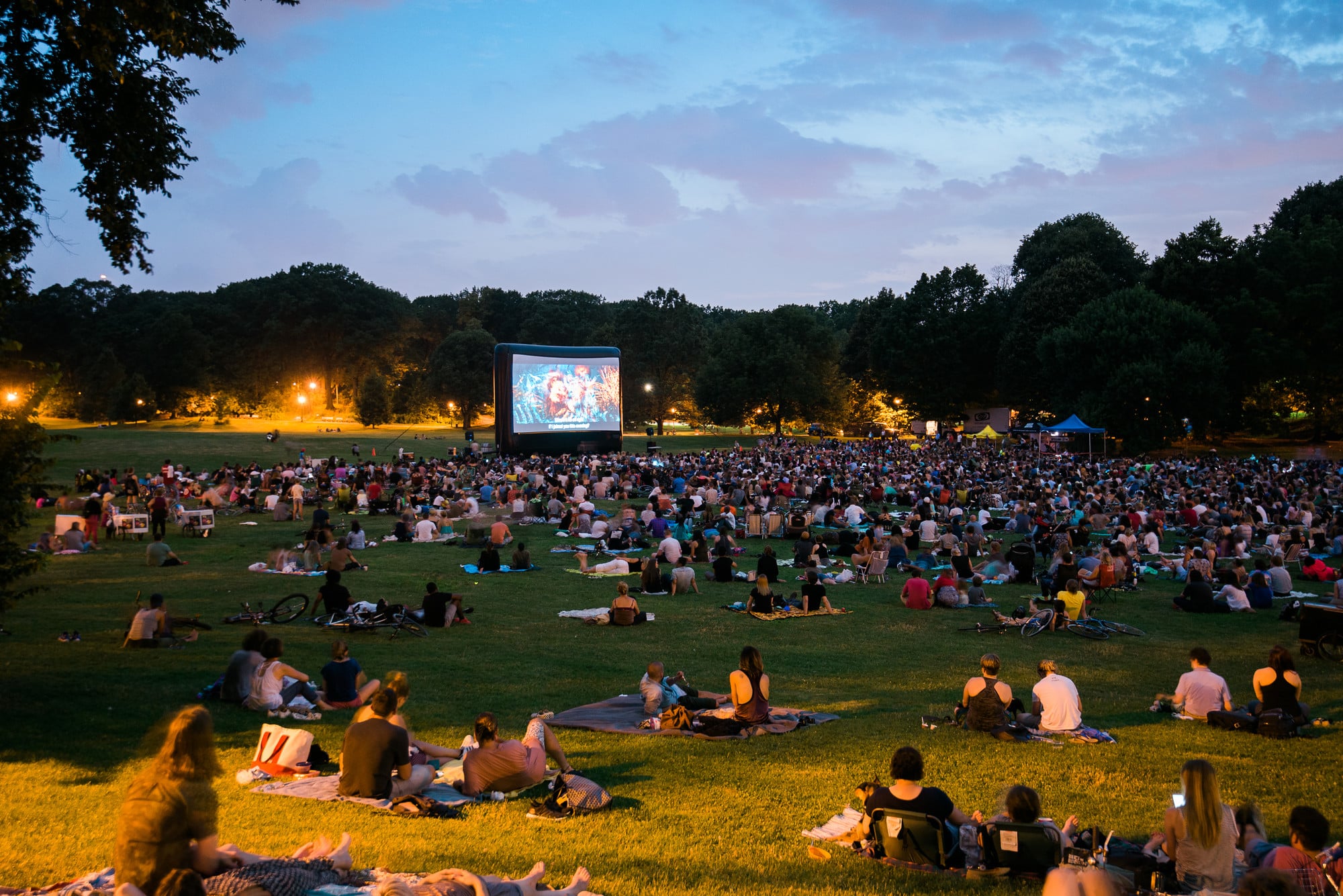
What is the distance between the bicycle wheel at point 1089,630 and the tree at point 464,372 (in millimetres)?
60515

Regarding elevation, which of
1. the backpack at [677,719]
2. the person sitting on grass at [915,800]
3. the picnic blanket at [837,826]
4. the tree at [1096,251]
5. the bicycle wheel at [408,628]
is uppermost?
the tree at [1096,251]

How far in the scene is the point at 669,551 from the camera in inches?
684

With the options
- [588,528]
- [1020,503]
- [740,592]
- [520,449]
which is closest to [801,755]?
[740,592]

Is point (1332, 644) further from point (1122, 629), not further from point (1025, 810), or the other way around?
point (1025, 810)

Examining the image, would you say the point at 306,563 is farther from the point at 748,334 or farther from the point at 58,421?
the point at 58,421

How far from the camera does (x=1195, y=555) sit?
57.3ft

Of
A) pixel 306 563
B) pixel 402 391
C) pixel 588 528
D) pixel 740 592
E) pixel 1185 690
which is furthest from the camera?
pixel 402 391

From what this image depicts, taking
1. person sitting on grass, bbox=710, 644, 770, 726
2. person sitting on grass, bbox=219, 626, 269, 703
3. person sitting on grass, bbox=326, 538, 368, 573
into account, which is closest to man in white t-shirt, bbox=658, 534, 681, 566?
person sitting on grass, bbox=326, 538, 368, 573

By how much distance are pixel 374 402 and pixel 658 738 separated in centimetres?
6086

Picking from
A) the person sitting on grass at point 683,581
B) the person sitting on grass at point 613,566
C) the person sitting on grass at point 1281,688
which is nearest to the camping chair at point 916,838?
the person sitting on grass at point 1281,688

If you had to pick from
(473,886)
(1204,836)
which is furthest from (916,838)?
(473,886)

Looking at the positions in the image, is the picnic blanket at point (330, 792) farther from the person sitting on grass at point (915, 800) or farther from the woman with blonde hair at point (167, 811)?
the person sitting on grass at point (915, 800)

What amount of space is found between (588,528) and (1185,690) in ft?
49.5

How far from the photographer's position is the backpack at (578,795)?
6.04m
